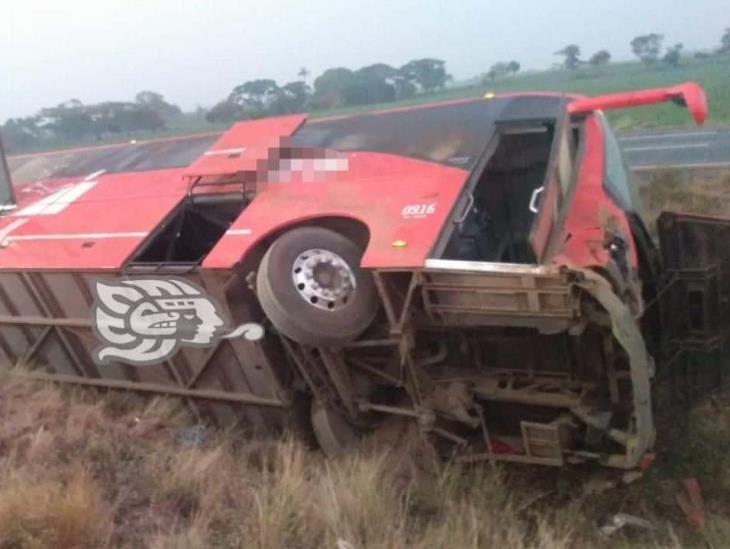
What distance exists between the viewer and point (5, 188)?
823 centimetres

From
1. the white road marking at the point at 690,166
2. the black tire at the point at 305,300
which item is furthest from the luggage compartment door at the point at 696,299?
the white road marking at the point at 690,166

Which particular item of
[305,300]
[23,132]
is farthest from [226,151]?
[23,132]

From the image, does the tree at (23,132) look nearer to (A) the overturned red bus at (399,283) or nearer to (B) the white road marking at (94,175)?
(B) the white road marking at (94,175)

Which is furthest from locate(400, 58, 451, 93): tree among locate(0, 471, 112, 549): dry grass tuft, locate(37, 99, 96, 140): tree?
locate(0, 471, 112, 549): dry grass tuft

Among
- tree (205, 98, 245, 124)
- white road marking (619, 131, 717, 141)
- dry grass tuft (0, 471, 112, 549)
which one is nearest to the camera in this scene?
dry grass tuft (0, 471, 112, 549)

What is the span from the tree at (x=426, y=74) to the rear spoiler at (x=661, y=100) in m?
8.21

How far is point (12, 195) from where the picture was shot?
820 cm

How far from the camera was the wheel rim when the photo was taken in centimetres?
539

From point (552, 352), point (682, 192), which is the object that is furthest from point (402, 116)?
point (682, 192)

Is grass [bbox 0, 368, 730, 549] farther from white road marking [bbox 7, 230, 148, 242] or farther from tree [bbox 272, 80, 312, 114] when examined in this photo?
tree [bbox 272, 80, 312, 114]

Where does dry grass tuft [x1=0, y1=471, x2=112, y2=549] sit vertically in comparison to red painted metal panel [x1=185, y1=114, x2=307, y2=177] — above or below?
below

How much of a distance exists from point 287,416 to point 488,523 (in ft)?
6.53

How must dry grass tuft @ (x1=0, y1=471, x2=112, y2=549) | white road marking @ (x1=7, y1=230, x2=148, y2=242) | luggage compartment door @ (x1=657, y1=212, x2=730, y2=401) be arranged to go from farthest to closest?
1. white road marking @ (x1=7, y1=230, x2=148, y2=242)
2. luggage compartment door @ (x1=657, y1=212, x2=730, y2=401)
3. dry grass tuft @ (x1=0, y1=471, x2=112, y2=549)

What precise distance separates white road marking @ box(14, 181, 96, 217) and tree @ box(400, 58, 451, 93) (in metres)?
7.40
